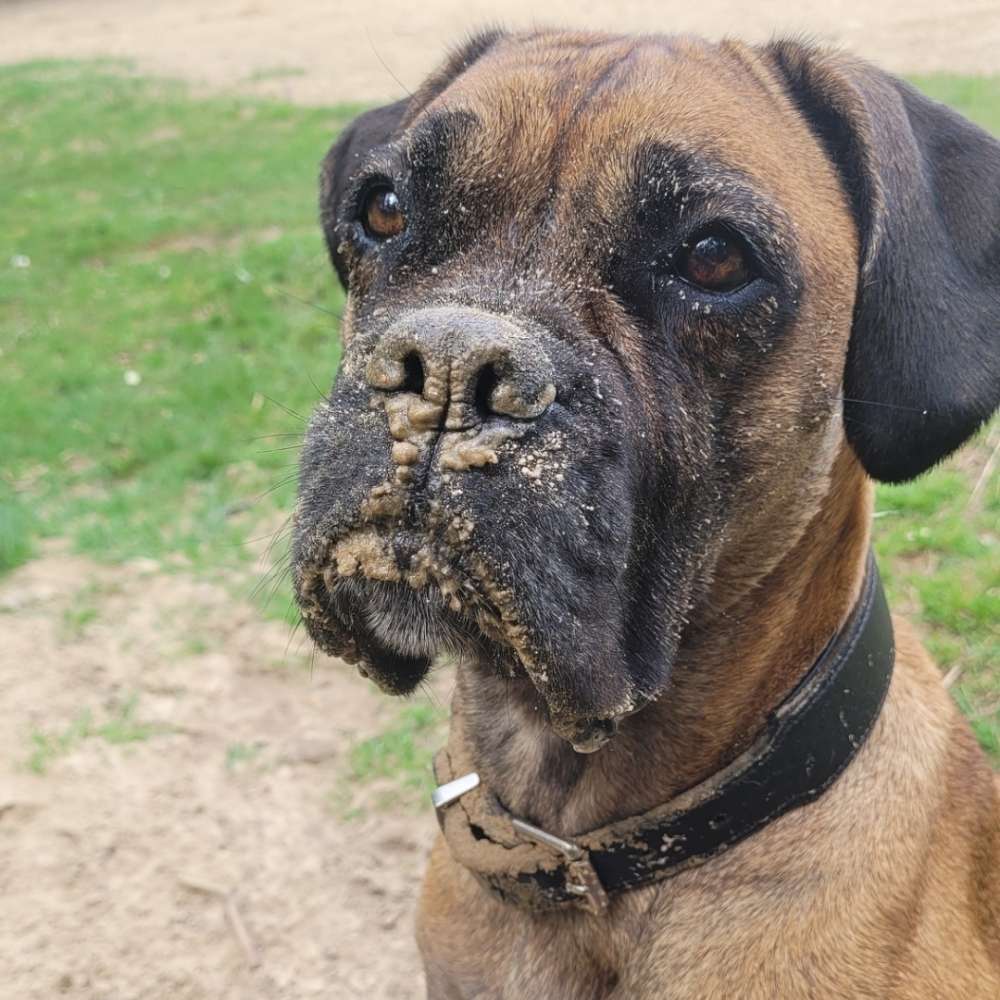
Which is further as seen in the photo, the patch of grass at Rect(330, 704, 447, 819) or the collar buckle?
the patch of grass at Rect(330, 704, 447, 819)

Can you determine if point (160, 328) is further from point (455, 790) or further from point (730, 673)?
point (730, 673)

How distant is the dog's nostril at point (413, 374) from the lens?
172cm

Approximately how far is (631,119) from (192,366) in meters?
5.58

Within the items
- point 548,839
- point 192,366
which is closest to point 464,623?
point 548,839

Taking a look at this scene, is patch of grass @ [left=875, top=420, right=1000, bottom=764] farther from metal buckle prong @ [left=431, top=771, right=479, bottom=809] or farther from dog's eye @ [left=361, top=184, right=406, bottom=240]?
dog's eye @ [left=361, top=184, right=406, bottom=240]

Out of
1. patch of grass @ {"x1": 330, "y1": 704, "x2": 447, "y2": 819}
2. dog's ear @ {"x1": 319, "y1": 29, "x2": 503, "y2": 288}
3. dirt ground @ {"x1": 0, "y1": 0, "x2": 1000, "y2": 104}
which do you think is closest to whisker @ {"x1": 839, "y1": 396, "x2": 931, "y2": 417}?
dog's ear @ {"x1": 319, "y1": 29, "x2": 503, "y2": 288}

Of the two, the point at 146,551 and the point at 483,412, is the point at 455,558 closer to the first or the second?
the point at 483,412

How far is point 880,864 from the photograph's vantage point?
2178 mm

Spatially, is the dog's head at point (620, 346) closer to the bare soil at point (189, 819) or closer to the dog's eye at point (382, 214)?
the dog's eye at point (382, 214)

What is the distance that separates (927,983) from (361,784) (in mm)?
2232

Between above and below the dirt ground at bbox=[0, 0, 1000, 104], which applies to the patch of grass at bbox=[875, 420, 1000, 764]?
above

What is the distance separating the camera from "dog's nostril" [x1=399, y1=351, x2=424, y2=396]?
1722 millimetres

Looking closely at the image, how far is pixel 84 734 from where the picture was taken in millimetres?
4164

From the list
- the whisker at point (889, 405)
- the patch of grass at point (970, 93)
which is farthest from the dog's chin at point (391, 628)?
the patch of grass at point (970, 93)
